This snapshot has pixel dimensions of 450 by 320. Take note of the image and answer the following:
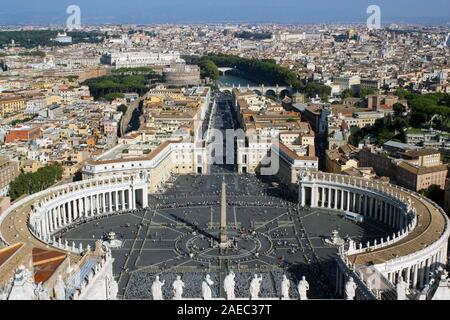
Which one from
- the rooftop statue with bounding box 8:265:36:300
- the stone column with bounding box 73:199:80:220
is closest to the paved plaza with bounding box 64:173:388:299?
the stone column with bounding box 73:199:80:220

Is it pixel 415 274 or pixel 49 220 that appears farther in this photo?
pixel 49 220

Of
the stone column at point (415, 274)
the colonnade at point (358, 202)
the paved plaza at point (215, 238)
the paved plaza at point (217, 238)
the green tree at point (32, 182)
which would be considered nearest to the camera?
the stone column at point (415, 274)

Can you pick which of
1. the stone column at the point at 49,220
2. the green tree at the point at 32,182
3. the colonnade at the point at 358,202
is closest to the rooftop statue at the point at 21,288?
the stone column at the point at 49,220

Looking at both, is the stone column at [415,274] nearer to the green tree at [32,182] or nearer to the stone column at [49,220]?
the stone column at [49,220]

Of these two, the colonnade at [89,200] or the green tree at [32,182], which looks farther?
the green tree at [32,182]

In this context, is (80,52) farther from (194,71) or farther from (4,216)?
(4,216)

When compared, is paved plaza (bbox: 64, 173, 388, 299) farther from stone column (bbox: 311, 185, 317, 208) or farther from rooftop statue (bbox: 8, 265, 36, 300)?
rooftop statue (bbox: 8, 265, 36, 300)

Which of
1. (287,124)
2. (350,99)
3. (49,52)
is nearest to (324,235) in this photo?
(287,124)

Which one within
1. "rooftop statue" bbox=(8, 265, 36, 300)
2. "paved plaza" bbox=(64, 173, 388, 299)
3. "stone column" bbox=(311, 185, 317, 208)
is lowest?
"paved plaza" bbox=(64, 173, 388, 299)

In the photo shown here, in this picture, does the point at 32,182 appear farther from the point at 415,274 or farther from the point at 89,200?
the point at 415,274

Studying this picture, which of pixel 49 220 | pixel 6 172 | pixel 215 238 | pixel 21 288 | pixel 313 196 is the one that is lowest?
pixel 215 238

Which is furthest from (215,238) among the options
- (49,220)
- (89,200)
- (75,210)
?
(89,200)

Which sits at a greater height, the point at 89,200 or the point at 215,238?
the point at 89,200
